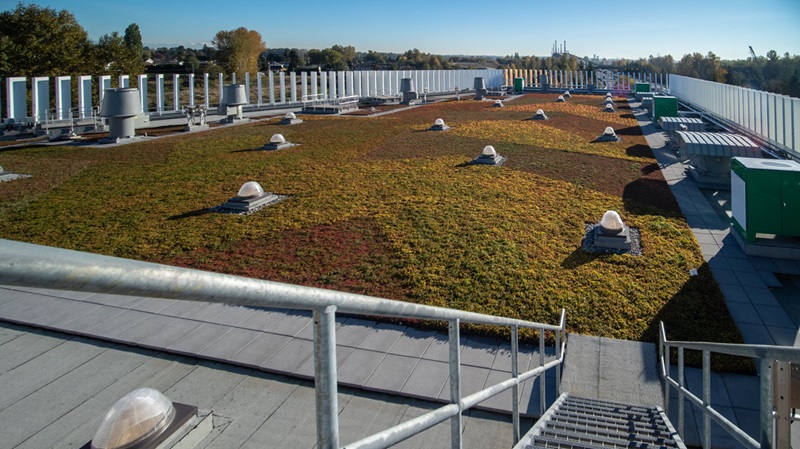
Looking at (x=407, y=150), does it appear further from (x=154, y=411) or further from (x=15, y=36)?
(x=15, y=36)

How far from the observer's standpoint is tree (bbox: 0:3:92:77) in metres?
31.6

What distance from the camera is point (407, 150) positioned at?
18547mm

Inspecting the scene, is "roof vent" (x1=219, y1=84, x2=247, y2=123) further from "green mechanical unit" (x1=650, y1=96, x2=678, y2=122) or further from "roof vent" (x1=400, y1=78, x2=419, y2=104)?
"green mechanical unit" (x1=650, y1=96, x2=678, y2=122)

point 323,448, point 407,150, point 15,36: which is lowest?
point 323,448

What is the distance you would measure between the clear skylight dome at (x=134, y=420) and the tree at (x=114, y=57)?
135 ft

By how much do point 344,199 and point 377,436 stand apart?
1096 cm

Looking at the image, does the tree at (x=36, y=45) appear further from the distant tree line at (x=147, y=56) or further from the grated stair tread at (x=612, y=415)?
the grated stair tread at (x=612, y=415)

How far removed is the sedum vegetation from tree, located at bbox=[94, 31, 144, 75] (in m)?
24.0

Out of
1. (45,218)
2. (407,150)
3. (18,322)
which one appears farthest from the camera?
(407,150)

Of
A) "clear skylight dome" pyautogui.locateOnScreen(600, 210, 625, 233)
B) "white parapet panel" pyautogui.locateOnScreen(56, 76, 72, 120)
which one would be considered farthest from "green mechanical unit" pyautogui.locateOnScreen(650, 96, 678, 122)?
"white parapet panel" pyautogui.locateOnScreen(56, 76, 72, 120)

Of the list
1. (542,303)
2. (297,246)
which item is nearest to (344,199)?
(297,246)

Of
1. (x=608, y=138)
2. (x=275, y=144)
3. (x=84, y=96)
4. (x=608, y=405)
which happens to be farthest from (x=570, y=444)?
(x=84, y=96)

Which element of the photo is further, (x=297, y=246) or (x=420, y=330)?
(x=297, y=246)

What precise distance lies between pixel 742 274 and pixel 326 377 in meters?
8.61
